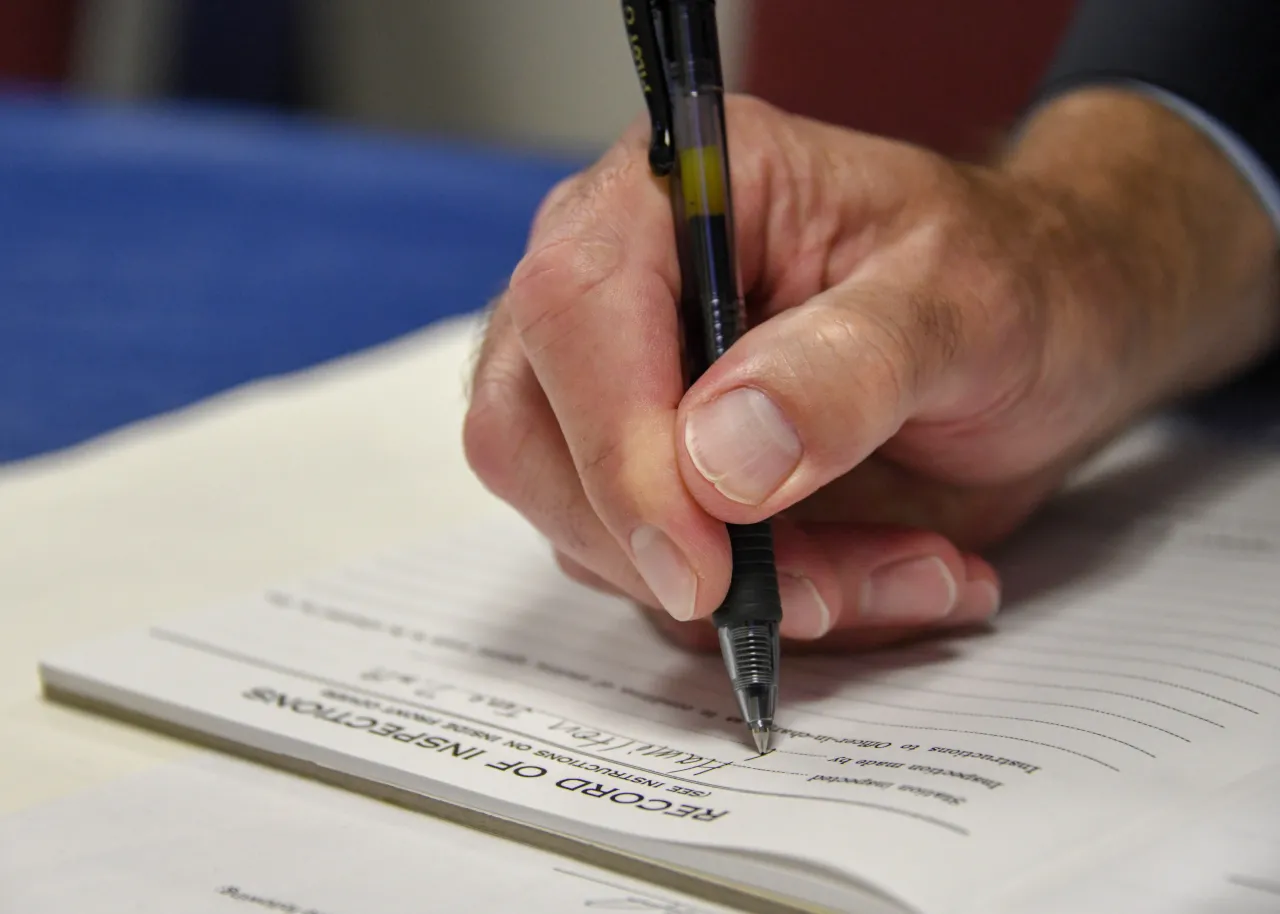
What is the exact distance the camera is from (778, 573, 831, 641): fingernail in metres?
0.43

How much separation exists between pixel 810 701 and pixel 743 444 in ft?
0.30

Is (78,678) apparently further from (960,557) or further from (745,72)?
(745,72)

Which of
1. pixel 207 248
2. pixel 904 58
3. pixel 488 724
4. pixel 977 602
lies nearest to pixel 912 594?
pixel 977 602

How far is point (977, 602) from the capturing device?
1.51ft

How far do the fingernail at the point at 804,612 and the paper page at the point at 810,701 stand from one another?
17mm

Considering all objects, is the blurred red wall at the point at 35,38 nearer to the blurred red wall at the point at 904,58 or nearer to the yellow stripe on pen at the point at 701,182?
the blurred red wall at the point at 904,58

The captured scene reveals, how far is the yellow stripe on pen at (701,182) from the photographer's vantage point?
0.43 meters

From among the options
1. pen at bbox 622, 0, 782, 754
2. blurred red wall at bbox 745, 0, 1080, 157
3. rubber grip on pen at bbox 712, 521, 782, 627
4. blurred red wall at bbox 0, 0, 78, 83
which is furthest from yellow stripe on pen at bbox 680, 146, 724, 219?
blurred red wall at bbox 0, 0, 78, 83

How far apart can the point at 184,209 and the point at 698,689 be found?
3.05 ft

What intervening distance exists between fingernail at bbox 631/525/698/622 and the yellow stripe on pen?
108 millimetres

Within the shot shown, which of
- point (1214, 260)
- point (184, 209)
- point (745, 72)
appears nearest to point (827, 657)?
point (1214, 260)

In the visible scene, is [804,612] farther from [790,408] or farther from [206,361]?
[206,361]

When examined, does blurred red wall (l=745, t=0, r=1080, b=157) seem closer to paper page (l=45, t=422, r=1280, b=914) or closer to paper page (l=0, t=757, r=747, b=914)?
paper page (l=45, t=422, r=1280, b=914)

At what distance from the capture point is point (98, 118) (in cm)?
132
